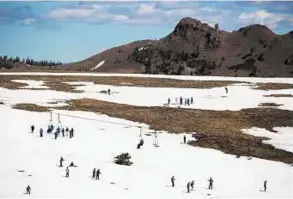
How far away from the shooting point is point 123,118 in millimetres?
64500

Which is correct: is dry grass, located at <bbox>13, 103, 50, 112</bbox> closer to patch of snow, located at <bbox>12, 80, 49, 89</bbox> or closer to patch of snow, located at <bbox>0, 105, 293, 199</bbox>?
patch of snow, located at <bbox>0, 105, 293, 199</bbox>

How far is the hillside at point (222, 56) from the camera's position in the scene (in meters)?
158

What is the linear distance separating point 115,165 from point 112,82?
6046cm

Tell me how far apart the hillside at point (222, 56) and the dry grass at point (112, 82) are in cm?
4634

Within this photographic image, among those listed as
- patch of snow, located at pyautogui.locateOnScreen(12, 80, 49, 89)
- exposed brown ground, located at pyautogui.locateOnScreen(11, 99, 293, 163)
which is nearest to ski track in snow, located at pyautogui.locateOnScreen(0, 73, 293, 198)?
exposed brown ground, located at pyautogui.locateOnScreen(11, 99, 293, 163)

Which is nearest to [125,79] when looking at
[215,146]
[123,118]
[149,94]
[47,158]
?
[149,94]

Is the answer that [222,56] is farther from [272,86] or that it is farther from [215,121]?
[215,121]

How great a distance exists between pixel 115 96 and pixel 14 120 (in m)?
28.2

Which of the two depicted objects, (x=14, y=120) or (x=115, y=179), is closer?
(x=115, y=179)

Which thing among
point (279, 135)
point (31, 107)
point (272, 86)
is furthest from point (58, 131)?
point (272, 86)

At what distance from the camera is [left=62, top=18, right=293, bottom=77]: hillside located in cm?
15850

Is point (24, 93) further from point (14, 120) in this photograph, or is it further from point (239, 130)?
point (239, 130)

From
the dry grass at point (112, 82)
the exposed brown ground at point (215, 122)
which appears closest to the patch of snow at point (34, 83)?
the dry grass at point (112, 82)

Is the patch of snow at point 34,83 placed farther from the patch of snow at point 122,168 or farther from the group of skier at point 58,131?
the group of skier at point 58,131
